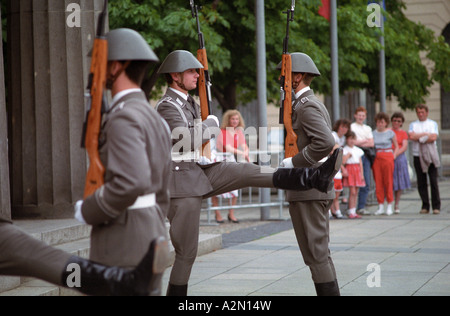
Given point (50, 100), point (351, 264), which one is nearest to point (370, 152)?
point (351, 264)

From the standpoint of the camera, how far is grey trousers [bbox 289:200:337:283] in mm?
5879

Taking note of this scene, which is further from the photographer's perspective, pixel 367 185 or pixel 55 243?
pixel 367 185

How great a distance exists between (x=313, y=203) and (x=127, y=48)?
242 cm

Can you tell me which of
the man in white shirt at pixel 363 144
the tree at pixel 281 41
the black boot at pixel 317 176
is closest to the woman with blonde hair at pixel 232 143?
the tree at pixel 281 41

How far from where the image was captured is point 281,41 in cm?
1697

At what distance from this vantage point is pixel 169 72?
20.3 feet

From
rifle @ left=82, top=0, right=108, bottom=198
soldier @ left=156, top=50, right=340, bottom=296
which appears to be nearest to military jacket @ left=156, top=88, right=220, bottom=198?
soldier @ left=156, top=50, right=340, bottom=296

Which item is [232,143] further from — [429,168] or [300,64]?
[300,64]

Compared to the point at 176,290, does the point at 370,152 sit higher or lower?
higher

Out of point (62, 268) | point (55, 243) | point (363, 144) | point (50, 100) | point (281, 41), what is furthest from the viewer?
point (281, 41)

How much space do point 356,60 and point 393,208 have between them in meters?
4.58

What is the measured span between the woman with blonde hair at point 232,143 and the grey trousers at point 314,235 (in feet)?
24.4
